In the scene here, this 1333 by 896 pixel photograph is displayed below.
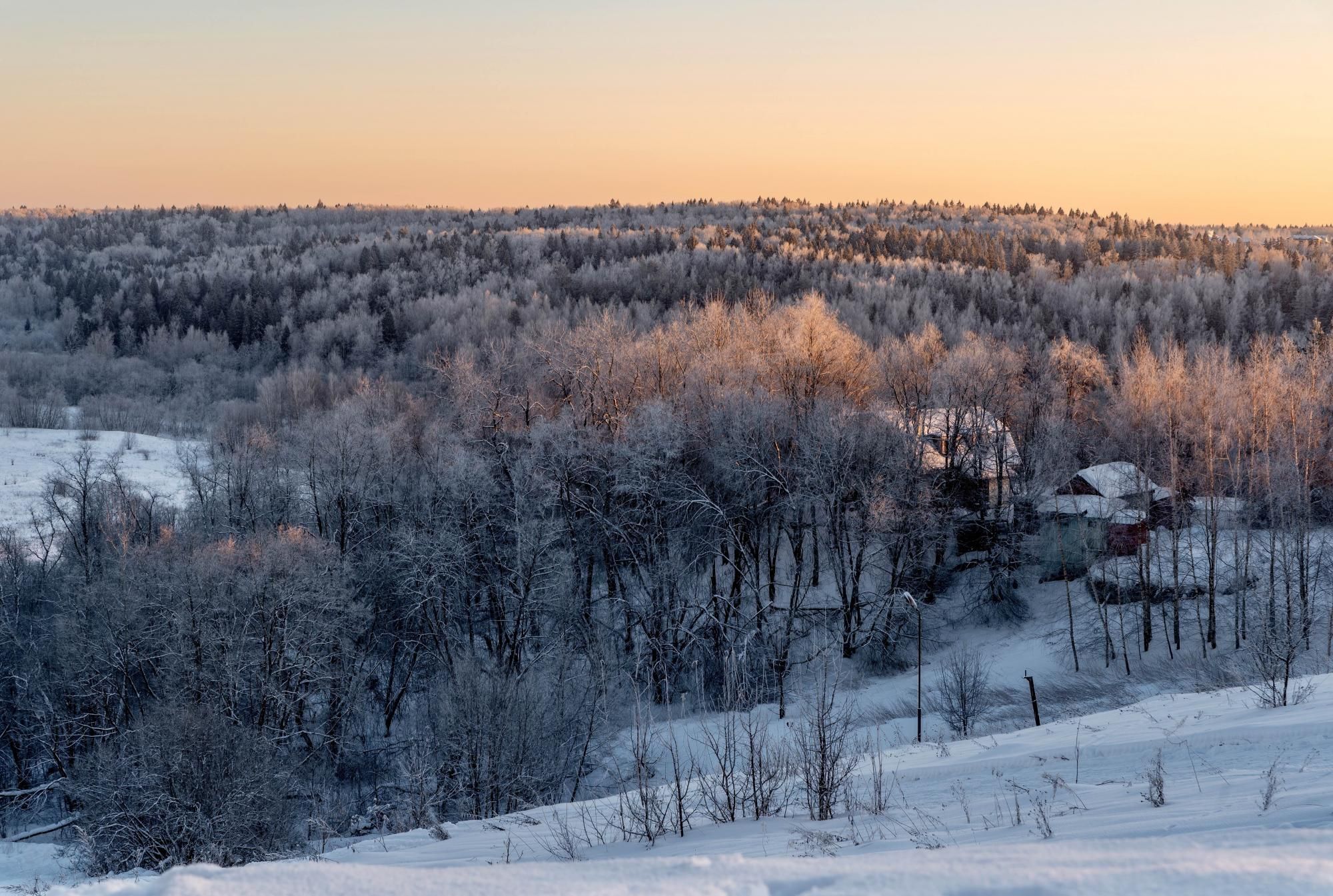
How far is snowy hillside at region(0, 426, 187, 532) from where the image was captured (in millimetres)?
39344

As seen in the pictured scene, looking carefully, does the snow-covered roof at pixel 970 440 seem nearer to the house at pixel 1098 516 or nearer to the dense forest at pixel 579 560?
the dense forest at pixel 579 560

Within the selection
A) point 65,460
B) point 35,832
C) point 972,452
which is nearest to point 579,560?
point 972,452

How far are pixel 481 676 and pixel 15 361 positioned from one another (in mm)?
73480

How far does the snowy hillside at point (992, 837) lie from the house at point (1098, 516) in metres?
19.6

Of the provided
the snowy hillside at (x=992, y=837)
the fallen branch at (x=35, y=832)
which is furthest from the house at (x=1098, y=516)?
the fallen branch at (x=35, y=832)

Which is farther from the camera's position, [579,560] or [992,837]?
[579,560]

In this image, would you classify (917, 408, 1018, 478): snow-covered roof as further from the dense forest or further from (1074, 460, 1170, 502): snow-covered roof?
(1074, 460, 1170, 502): snow-covered roof

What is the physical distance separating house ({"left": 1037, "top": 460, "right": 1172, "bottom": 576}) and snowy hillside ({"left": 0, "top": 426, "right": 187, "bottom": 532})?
3614 cm

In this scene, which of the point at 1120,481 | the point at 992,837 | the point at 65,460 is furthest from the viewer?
the point at 65,460

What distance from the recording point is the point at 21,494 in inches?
1577

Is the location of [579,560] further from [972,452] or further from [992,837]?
[992,837]

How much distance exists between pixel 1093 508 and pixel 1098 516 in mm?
584

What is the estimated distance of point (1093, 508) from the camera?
33.4 m

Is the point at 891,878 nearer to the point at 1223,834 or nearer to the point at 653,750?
the point at 1223,834
